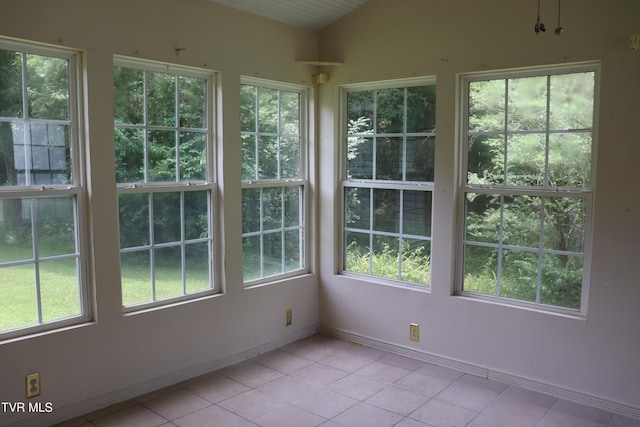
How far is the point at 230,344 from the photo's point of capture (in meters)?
4.00

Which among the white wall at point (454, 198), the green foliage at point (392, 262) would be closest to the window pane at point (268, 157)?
the white wall at point (454, 198)

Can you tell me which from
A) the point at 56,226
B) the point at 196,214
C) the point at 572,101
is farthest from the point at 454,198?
the point at 56,226

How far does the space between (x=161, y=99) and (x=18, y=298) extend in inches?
58.9

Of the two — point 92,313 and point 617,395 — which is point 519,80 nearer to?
point 617,395

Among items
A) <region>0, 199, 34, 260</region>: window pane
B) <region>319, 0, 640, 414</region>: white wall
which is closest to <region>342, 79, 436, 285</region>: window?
<region>319, 0, 640, 414</region>: white wall

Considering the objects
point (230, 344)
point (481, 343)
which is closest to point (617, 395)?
point (481, 343)

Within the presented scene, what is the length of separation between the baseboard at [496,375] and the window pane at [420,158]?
1359 mm

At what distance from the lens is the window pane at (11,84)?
9.29 ft

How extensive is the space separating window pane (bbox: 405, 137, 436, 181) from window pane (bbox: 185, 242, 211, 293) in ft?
5.45

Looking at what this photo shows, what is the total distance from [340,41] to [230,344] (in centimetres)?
258

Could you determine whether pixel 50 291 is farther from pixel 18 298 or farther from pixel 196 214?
pixel 196 214

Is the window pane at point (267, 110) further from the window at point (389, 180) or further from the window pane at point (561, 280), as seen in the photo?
the window pane at point (561, 280)

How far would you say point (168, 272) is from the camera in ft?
11.9

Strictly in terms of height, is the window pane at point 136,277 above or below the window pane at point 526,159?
below
